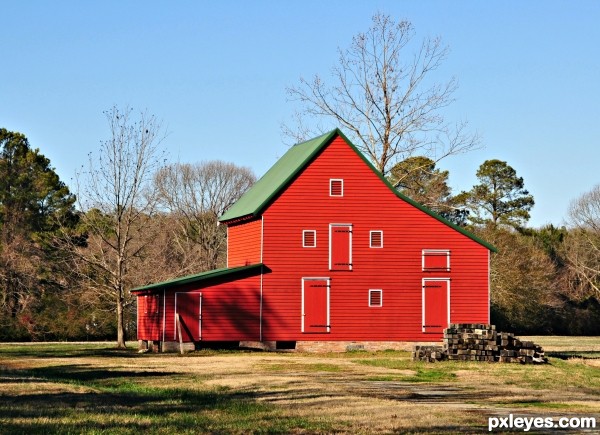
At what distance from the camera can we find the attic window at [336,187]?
52500mm

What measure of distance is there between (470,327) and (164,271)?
2905 centimetres

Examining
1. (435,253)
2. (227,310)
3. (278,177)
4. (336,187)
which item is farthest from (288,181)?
(435,253)

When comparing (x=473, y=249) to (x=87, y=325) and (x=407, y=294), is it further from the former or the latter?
(x=87, y=325)

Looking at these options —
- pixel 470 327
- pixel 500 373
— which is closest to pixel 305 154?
pixel 470 327

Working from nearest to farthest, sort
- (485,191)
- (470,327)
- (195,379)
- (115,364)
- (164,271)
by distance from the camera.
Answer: (195,379)
(115,364)
(470,327)
(164,271)
(485,191)

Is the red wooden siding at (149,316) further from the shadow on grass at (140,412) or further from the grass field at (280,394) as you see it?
the shadow on grass at (140,412)

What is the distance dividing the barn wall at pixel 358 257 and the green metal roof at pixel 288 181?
1.03 feet

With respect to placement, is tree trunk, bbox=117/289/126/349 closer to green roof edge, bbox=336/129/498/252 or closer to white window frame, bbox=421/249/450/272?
green roof edge, bbox=336/129/498/252

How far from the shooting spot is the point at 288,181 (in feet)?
170

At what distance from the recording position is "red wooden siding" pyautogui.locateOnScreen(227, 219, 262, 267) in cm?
5244

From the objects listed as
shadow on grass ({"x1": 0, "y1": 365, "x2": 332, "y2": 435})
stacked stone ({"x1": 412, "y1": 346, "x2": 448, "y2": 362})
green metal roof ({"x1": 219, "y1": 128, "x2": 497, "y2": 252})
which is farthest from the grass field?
green metal roof ({"x1": 219, "y1": 128, "x2": 497, "y2": 252})

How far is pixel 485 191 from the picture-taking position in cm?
11231

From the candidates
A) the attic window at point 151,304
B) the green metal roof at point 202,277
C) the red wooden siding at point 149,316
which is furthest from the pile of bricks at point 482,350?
the attic window at point 151,304

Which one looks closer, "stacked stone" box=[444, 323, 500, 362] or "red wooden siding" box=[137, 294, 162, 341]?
"stacked stone" box=[444, 323, 500, 362]
